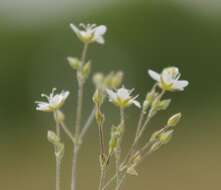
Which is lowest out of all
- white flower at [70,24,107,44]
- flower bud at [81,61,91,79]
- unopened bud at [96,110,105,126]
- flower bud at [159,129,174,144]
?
flower bud at [159,129,174,144]

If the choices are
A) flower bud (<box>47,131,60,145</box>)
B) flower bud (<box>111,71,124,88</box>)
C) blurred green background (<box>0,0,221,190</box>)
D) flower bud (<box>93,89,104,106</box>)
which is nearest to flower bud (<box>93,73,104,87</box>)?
flower bud (<box>111,71,124,88</box>)

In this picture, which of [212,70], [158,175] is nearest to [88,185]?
[158,175]

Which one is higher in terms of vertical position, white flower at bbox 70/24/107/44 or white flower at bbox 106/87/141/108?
white flower at bbox 70/24/107/44

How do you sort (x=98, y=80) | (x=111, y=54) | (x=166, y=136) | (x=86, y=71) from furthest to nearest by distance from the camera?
(x=111, y=54), (x=166, y=136), (x=86, y=71), (x=98, y=80)

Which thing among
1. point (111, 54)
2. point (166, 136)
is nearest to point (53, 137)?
point (166, 136)

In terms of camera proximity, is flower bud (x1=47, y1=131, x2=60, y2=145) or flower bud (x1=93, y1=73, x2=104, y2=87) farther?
flower bud (x1=47, y1=131, x2=60, y2=145)

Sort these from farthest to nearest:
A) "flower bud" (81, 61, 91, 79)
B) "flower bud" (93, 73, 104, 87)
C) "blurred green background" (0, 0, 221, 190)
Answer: "blurred green background" (0, 0, 221, 190) < "flower bud" (81, 61, 91, 79) < "flower bud" (93, 73, 104, 87)

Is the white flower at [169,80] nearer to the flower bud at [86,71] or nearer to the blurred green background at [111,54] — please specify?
the flower bud at [86,71]

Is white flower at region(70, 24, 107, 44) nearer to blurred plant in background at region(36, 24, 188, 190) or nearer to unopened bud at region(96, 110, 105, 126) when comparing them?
blurred plant in background at region(36, 24, 188, 190)

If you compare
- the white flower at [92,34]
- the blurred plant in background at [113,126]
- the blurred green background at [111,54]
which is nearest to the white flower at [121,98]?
the blurred plant in background at [113,126]

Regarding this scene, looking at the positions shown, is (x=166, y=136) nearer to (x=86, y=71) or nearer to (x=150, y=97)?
(x=150, y=97)
